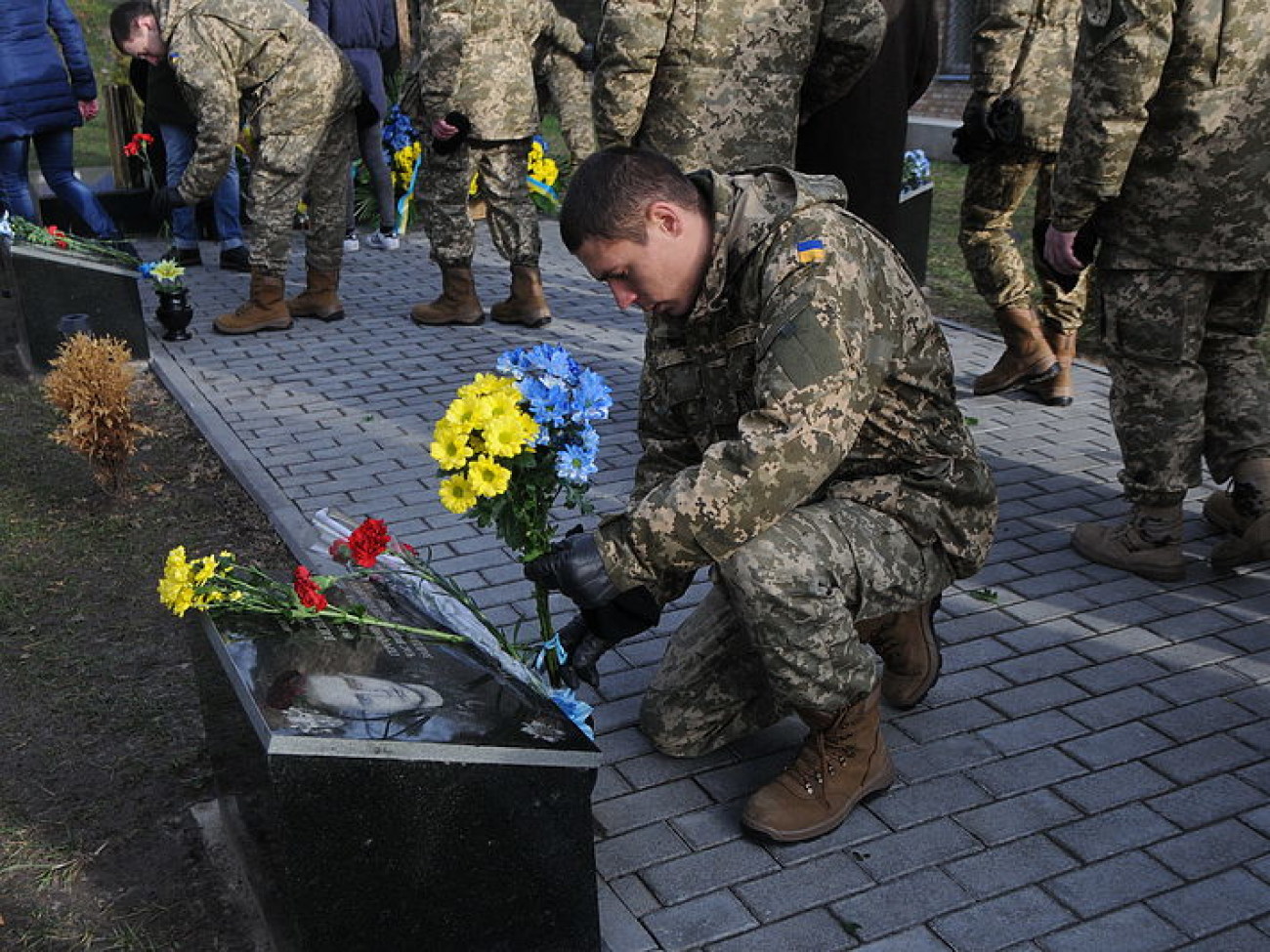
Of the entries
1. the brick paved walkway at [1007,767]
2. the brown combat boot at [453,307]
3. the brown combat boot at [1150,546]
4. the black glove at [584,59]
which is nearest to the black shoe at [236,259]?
the brown combat boot at [453,307]

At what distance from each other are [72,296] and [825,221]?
503cm

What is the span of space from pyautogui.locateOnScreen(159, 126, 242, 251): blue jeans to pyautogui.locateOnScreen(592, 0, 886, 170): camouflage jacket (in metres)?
4.65

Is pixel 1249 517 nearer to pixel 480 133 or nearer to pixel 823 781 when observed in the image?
pixel 823 781

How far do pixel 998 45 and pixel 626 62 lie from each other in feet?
5.61

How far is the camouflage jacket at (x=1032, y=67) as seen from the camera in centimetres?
555

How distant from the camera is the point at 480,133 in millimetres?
7109

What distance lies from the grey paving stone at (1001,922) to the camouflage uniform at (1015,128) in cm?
311

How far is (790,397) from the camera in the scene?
8.75ft

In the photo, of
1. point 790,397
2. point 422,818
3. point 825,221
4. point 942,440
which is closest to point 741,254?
point 825,221

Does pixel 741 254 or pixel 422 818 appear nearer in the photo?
pixel 422 818

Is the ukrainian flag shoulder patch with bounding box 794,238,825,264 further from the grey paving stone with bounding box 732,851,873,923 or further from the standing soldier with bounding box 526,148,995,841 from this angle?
the grey paving stone with bounding box 732,851,873,923

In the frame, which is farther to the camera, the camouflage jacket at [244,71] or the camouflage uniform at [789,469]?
the camouflage jacket at [244,71]

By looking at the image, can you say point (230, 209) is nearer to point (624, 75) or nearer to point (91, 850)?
point (624, 75)

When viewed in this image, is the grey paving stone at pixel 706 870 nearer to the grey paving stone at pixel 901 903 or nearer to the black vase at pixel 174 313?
the grey paving stone at pixel 901 903
